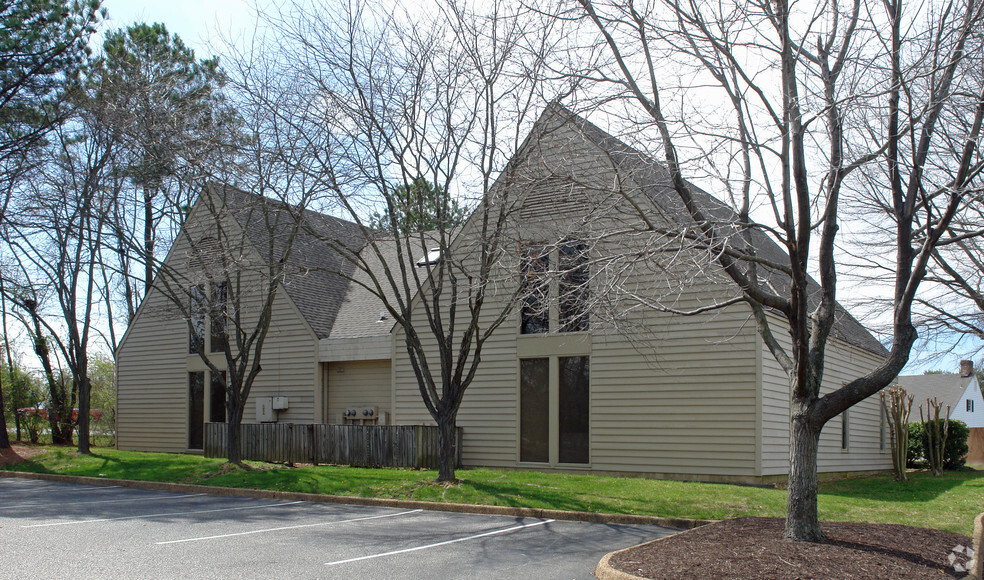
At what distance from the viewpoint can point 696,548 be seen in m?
8.51

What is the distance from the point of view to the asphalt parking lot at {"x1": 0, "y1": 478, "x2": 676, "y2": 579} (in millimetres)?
8344

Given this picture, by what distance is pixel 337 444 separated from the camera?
20.1m

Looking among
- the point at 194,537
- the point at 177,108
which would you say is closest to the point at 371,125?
the point at 177,108

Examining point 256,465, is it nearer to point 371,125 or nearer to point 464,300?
point 464,300

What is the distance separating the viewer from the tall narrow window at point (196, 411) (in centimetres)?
2511

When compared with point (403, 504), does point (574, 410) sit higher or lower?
higher

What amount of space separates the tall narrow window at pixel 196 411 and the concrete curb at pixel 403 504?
20.3 feet

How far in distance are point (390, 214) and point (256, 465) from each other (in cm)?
815

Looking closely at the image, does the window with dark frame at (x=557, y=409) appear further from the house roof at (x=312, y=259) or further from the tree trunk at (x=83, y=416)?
the tree trunk at (x=83, y=416)

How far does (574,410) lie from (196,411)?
13104mm

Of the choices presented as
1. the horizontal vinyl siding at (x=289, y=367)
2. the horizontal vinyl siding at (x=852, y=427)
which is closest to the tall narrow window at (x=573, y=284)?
the horizontal vinyl siding at (x=852, y=427)

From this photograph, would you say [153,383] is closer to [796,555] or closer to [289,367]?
[289,367]

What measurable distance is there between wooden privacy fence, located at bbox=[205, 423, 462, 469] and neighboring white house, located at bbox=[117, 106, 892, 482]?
4.88 ft

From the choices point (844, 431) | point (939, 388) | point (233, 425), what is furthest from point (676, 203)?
point (939, 388)
